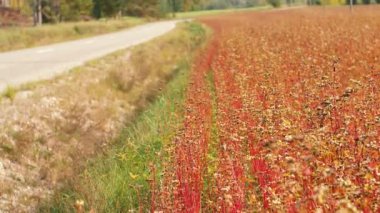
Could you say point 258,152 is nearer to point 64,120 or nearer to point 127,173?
point 127,173

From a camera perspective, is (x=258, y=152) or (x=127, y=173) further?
(x=127, y=173)

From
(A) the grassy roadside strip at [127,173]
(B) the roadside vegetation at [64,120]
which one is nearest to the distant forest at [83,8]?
(B) the roadside vegetation at [64,120]

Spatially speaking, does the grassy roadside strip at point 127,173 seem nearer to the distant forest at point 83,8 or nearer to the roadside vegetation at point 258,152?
the roadside vegetation at point 258,152

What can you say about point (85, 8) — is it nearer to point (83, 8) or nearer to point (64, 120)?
point (83, 8)

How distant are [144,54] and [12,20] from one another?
2710 centimetres

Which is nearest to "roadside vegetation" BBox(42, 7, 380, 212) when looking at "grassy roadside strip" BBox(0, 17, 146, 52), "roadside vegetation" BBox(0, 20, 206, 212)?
"roadside vegetation" BBox(0, 20, 206, 212)

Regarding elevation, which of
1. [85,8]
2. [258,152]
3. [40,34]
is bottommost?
[40,34]

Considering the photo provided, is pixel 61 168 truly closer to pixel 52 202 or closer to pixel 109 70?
pixel 52 202

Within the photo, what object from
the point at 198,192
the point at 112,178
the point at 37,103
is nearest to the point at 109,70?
the point at 37,103

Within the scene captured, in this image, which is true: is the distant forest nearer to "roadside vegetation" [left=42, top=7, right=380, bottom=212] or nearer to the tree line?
the tree line

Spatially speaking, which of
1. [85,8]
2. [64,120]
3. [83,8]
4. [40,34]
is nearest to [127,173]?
[64,120]

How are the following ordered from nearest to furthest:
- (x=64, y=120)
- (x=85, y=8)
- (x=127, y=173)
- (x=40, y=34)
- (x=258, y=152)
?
(x=258, y=152)
(x=127, y=173)
(x=64, y=120)
(x=40, y=34)
(x=85, y=8)

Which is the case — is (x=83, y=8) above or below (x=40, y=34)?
above

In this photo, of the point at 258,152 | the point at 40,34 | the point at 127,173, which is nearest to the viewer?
the point at 258,152
